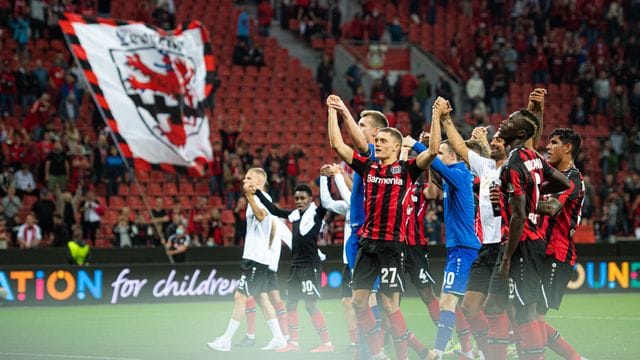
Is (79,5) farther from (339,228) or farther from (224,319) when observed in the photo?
(224,319)

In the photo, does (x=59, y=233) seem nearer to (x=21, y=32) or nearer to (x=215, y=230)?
(x=215, y=230)

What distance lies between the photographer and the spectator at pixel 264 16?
3434 centimetres

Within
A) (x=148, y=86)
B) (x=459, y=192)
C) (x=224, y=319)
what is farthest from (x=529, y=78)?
(x=459, y=192)

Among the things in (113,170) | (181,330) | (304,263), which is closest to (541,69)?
(113,170)

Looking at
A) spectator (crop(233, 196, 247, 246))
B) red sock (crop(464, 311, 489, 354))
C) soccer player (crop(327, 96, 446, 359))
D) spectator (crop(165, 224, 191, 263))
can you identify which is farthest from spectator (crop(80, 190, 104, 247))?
soccer player (crop(327, 96, 446, 359))

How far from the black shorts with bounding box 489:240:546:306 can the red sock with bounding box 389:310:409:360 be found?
4.45 ft

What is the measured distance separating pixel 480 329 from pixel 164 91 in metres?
13.9

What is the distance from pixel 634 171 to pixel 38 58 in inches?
640

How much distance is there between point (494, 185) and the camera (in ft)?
33.2

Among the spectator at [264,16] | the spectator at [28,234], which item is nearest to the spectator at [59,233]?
the spectator at [28,234]

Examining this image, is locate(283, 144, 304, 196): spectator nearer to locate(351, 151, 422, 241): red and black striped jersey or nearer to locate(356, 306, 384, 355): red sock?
locate(356, 306, 384, 355): red sock

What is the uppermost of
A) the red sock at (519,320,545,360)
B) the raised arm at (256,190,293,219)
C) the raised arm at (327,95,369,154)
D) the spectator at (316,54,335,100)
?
the spectator at (316,54,335,100)

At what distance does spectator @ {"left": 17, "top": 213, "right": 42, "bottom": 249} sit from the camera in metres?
24.0

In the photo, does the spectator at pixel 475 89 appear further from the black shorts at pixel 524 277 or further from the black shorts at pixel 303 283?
the black shorts at pixel 524 277
